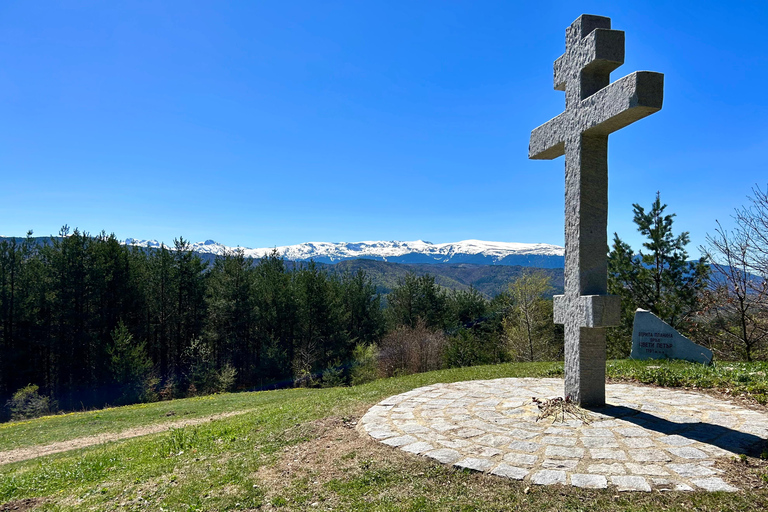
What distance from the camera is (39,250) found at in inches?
1205

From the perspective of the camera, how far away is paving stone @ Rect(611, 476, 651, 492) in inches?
135

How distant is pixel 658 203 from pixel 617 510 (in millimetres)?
21940

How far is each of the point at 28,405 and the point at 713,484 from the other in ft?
103

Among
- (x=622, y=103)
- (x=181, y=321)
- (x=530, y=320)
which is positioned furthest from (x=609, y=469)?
(x=181, y=321)

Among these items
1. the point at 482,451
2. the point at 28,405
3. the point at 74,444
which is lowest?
the point at 28,405

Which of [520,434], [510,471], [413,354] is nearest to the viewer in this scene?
[510,471]

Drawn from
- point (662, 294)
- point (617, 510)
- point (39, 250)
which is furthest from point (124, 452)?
point (39, 250)

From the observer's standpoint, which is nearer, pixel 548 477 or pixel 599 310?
pixel 548 477

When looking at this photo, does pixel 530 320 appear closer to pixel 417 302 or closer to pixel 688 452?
pixel 417 302

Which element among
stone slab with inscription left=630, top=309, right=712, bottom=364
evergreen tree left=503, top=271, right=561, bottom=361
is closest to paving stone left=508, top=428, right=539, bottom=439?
stone slab with inscription left=630, top=309, right=712, bottom=364

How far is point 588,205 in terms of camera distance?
5.60 metres

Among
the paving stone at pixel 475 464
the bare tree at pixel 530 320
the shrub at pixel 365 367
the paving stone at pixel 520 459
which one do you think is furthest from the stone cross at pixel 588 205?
the shrub at pixel 365 367

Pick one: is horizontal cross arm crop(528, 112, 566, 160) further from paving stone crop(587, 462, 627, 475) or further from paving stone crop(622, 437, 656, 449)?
paving stone crop(587, 462, 627, 475)

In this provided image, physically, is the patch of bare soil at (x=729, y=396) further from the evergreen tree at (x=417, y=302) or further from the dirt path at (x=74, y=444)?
the evergreen tree at (x=417, y=302)
